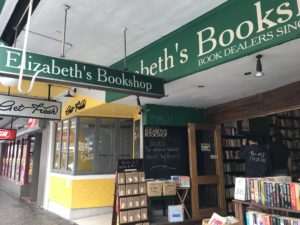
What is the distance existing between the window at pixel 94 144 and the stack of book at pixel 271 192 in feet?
12.9

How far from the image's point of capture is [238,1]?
117 inches

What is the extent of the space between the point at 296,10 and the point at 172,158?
12.8 ft

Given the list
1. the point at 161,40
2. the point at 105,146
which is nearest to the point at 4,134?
the point at 105,146

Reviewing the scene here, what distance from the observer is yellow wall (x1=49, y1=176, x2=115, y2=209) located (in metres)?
6.54

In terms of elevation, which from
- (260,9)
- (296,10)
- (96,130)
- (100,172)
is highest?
(260,9)

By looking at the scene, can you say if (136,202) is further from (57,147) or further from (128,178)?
(57,147)

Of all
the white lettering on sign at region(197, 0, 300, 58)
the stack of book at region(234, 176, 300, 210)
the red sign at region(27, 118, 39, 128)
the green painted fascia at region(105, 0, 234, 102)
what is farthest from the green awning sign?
the red sign at region(27, 118, 39, 128)

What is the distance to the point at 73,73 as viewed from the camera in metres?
2.88

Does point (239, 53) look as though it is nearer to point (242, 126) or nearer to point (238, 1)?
point (238, 1)

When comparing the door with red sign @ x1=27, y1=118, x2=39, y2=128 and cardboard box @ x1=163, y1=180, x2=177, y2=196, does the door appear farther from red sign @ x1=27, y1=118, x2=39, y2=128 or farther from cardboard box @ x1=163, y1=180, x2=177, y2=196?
red sign @ x1=27, y1=118, x2=39, y2=128

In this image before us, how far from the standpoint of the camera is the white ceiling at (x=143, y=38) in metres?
3.15

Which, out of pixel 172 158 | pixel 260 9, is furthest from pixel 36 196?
pixel 260 9

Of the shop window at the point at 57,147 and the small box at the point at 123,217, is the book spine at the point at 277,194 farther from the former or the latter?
the shop window at the point at 57,147

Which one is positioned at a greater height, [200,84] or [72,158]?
[200,84]
